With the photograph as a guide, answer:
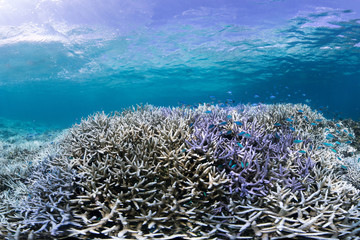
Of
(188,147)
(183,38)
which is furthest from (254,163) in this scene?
(183,38)

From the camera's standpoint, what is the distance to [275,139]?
4.43m

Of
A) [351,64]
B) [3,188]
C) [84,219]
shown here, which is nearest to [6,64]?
[3,188]

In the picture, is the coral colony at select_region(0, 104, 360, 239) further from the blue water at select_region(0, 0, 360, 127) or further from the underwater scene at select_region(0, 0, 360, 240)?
the blue water at select_region(0, 0, 360, 127)

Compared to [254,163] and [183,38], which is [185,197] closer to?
[254,163]

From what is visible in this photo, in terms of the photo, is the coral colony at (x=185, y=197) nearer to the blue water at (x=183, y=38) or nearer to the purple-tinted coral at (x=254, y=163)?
the purple-tinted coral at (x=254, y=163)

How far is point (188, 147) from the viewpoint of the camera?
11.3 ft

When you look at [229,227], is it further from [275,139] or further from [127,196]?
[275,139]

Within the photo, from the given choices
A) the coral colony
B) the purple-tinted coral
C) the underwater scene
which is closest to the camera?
the coral colony

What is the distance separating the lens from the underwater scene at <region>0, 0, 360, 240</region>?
2.56 m

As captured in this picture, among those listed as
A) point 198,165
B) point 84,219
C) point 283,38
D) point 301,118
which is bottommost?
point 84,219

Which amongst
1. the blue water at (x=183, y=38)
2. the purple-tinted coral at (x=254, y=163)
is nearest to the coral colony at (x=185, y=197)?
A: the purple-tinted coral at (x=254, y=163)

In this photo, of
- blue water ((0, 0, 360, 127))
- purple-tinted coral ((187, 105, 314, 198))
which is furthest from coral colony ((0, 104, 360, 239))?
blue water ((0, 0, 360, 127))

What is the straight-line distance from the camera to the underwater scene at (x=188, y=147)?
8.41 feet

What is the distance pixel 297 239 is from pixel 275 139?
8.19 feet
